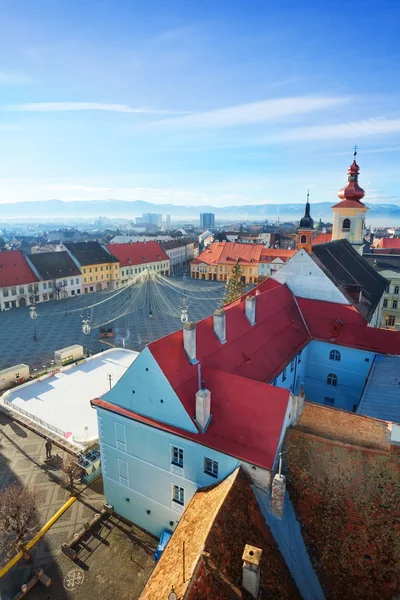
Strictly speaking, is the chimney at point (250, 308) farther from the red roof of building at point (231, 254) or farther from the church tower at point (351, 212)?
the red roof of building at point (231, 254)

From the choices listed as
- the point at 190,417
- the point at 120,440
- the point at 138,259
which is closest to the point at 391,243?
the point at 138,259

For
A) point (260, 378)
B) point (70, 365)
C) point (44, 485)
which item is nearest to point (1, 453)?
point (44, 485)

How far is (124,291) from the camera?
89000 millimetres

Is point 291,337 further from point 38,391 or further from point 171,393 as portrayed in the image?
point 38,391

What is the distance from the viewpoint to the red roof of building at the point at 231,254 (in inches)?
3760

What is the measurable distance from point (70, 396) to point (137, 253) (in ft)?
219

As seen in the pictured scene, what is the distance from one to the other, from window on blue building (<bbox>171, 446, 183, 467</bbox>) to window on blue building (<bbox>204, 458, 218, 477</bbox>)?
1531 millimetres

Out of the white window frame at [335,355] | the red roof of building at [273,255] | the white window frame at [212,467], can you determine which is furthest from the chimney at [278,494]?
the red roof of building at [273,255]

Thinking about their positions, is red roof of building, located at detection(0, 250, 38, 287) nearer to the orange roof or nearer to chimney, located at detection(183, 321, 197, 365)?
chimney, located at detection(183, 321, 197, 365)

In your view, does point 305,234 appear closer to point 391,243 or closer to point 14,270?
point 14,270

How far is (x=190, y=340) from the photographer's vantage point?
21.7m

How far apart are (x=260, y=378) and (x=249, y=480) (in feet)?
28.6

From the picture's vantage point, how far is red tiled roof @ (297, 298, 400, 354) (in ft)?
107

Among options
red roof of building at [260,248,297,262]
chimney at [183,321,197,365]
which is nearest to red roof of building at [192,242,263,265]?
red roof of building at [260,248,297,262]
